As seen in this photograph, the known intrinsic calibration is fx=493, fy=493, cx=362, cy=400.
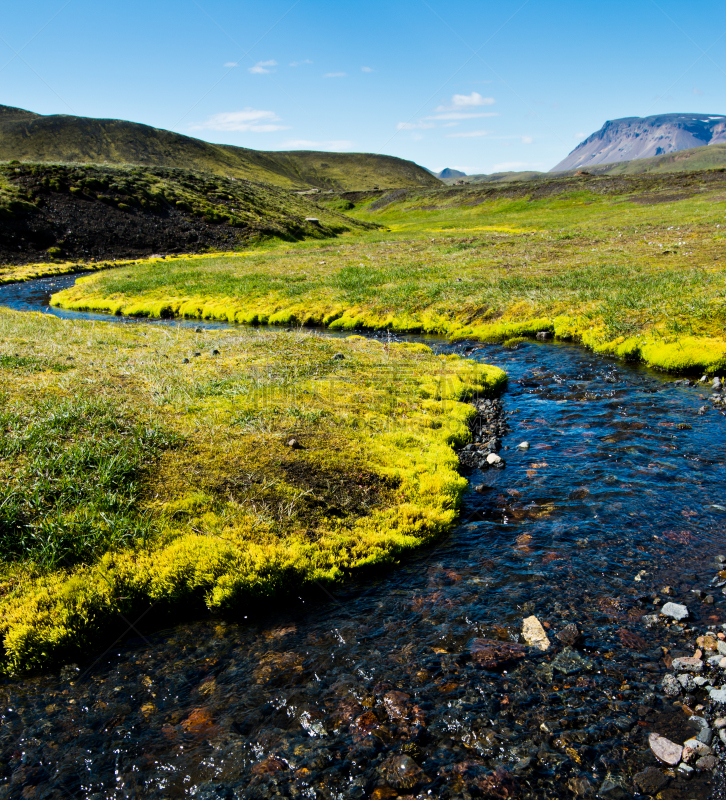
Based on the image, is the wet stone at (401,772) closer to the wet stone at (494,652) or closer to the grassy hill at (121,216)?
the wet stone at (494,652)

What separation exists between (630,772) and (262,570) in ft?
17.4

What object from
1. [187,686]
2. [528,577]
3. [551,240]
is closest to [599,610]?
[528,577]

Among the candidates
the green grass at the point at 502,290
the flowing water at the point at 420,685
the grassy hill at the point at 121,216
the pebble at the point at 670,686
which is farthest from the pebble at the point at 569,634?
the grassy hill at the point at 121,216

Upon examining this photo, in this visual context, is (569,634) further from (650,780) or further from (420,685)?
(420,685)

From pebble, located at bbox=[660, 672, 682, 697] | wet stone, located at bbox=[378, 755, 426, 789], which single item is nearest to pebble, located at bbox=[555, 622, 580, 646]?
pebble, located at bbox=[660, 672, 682, 697]

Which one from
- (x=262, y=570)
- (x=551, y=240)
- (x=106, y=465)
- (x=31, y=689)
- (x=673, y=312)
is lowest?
(x=31, y=689)

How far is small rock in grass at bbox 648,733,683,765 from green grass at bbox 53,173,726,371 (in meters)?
15.5

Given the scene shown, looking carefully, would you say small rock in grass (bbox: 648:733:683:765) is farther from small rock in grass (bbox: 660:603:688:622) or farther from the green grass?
the green grass

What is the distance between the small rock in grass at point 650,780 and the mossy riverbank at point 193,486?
4471 millimetres

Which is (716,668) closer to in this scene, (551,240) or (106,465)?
(106,465)

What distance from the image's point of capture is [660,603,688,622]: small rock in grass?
685 cm

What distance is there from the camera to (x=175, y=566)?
7844mm

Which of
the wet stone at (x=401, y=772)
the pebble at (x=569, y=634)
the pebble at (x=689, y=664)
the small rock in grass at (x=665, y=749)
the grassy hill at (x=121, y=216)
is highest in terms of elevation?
the grassy hill at (x=121, y=216)

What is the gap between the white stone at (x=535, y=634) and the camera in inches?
261
